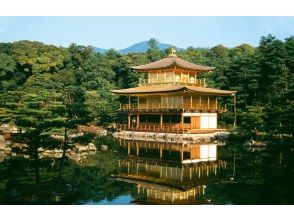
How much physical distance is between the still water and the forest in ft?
7.46

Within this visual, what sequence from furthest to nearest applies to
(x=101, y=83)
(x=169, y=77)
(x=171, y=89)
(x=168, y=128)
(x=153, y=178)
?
(x=101, y=83) < (x=169, y=77) < (x=171, y=89) < (x=168, y=128) < (x=153, y=178)

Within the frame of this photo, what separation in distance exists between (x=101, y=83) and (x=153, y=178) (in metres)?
35.7

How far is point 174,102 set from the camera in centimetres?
3653

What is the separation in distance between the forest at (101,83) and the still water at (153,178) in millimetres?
2275

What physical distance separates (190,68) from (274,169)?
70.4 feet

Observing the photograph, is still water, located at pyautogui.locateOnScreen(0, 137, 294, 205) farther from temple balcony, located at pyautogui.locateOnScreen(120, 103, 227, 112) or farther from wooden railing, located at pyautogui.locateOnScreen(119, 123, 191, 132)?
temple balcony, located at pyautogui.locateOnScreen(120, 103, 227, 112)

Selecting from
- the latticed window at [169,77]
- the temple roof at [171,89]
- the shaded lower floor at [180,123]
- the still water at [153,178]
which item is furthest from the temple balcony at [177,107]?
the still water at [153,178]

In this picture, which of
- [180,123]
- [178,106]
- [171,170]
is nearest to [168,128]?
[180,123]

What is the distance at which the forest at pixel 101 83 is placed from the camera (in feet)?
71.8

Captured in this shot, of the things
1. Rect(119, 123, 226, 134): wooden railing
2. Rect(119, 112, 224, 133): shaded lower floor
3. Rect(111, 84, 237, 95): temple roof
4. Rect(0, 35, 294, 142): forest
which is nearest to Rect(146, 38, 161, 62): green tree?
Rect(0, 35, 294, 142): forest

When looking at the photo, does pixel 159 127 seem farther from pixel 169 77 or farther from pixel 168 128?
pixel 169 77

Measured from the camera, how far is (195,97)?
3700 centimetres

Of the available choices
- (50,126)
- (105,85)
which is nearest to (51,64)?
(105,85)

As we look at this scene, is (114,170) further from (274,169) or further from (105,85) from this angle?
(105,85)
